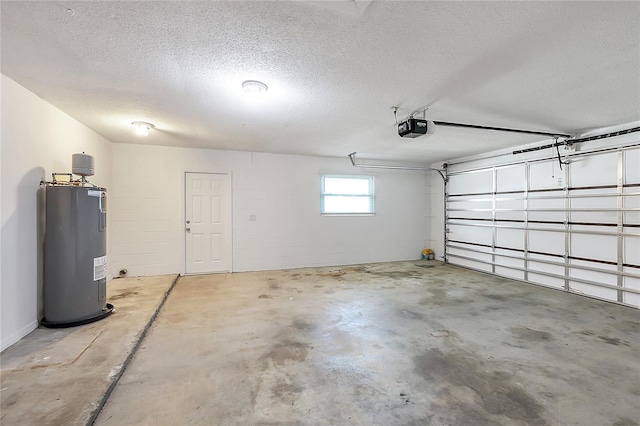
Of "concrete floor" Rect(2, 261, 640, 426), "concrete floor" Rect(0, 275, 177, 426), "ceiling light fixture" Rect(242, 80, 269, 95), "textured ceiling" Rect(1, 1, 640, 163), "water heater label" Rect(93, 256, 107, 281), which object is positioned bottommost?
"concrete floor" Rect(2, 261, 640, 426)

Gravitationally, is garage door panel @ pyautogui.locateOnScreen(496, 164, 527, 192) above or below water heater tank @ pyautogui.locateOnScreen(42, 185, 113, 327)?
above

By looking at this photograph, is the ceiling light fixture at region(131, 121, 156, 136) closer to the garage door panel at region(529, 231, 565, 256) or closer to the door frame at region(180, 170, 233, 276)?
the door frame at region(180, 170, 233, 276)

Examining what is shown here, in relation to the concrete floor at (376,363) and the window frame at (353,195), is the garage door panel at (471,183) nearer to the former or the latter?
the window frame at (353,195)

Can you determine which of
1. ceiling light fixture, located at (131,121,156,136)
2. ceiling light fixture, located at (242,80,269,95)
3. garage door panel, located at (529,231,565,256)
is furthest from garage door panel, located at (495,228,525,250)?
ceiling light fixture, located at (131,121,156,136)

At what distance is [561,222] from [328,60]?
4.74m

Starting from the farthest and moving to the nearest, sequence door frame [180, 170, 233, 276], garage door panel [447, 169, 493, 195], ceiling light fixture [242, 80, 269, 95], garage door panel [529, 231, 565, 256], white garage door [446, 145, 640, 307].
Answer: garage door panel [447, 169, 493, 195], door frame [180, 170, 233, 276], garage door panel [529, 231, 565, 256], white garage door [446, 145, 640, 307], ceiling light fixture [242, 80, 269, 95]

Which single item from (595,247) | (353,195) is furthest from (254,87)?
(595,247)

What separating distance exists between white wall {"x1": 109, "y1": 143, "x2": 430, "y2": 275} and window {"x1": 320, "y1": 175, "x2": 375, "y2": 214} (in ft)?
0.53

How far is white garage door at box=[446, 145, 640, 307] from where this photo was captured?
157 inches

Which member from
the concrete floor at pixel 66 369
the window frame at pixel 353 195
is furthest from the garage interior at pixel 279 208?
the window frame at pixel 353 195

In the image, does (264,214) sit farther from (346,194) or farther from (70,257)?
(70,257)

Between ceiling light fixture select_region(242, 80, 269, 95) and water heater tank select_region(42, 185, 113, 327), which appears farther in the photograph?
water heater tank select_region(42, 185, 113, 327)

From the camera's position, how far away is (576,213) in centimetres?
455

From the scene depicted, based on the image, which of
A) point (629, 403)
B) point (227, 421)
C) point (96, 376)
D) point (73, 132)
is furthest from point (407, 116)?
point (73, 132)
